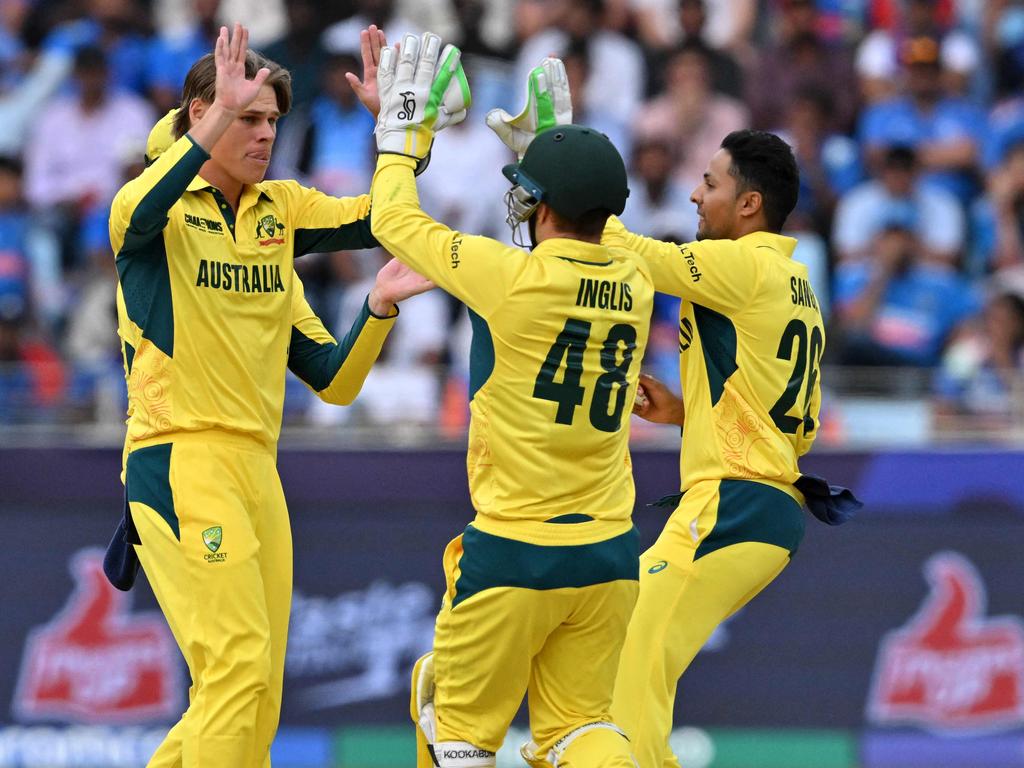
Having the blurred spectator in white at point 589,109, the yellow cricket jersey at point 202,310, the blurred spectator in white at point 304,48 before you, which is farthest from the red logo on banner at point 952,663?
the blurred spectator in white at point 304,48

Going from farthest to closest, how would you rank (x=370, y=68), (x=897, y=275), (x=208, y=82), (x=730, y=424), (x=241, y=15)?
(x=241, y=15) → (x=897, y=275) → (x=730, y=424) → (x=370, y=68) → (x=208, y=82)

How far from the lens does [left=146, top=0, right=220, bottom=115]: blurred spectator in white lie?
Result: 1302 centimetres

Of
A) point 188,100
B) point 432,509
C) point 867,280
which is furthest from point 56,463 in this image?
point 867,280

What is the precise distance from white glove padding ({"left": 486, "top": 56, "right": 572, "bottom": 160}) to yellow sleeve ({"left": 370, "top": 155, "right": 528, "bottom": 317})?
19.0 inches

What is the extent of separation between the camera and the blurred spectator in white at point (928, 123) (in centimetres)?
1287

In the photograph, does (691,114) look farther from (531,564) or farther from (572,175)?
(531,564)

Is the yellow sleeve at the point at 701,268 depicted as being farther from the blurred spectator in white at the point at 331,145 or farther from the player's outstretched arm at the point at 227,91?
the blurred spectator in white at the point at 331,145

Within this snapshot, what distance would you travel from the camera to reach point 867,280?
12.0 meters

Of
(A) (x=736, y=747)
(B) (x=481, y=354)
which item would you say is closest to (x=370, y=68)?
(B) (x=481, y=354)

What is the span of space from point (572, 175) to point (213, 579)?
1.75 m

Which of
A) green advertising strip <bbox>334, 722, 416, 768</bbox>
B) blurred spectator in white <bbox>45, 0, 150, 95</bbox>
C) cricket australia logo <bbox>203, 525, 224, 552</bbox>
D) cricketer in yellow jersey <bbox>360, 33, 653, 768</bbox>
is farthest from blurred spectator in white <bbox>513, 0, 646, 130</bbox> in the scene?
cricket australia logo <bbox>203, 525, 224, 552</bbox>

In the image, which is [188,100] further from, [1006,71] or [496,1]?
[1006,71]

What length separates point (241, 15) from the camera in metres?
13.4

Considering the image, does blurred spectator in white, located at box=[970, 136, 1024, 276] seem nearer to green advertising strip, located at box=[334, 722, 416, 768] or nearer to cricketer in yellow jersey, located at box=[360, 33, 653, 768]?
green advertising strip, located at box=[334, 722, 416, 768]
